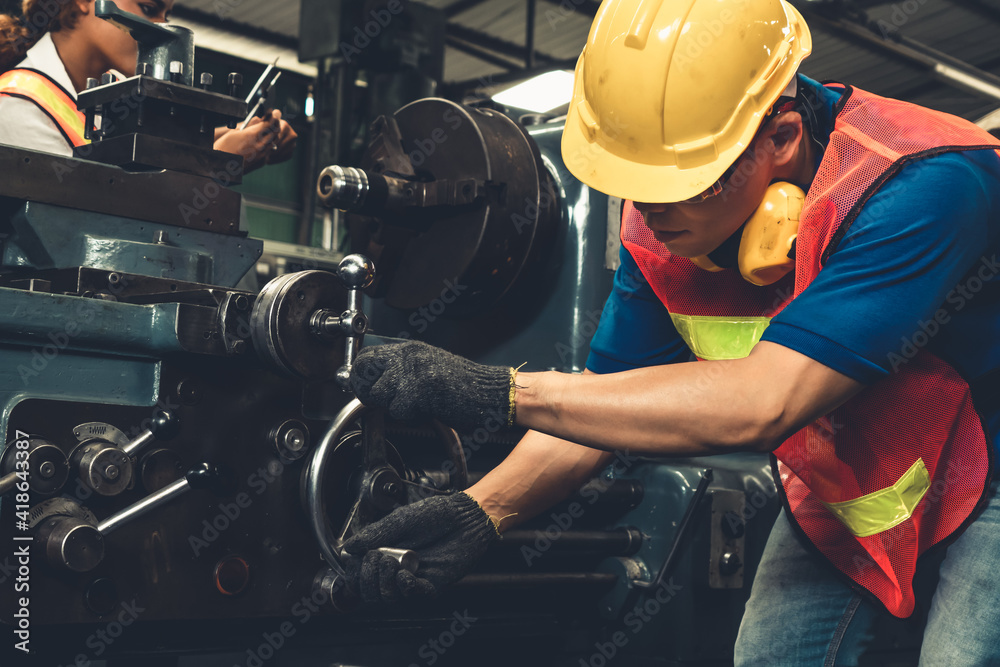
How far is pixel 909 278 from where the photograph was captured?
976mm

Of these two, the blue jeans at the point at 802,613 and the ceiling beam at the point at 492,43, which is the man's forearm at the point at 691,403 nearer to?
the blue jeans at the point at 802,613

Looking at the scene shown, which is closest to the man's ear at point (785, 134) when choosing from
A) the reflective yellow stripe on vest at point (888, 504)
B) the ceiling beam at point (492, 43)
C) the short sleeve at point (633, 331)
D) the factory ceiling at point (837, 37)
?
the short sleeve at point (633, 331)

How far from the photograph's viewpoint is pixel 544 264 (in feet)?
6.26

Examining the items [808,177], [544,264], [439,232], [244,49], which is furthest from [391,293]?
[244,49]

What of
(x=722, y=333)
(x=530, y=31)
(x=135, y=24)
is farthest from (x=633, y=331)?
(x=530, y=31)

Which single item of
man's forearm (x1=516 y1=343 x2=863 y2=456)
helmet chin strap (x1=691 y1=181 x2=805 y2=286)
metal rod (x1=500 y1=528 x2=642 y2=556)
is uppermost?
helmet chin strap (x1=691 y1=181 x2=805 y2=286)

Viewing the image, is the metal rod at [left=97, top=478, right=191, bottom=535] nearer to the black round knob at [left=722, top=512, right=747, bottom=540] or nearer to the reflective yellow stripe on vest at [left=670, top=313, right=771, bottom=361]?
the reflective yellow stripe on vest at [left=670, top=313, right=771, bottom=361]

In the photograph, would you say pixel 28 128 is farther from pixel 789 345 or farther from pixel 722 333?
pixel 789 345

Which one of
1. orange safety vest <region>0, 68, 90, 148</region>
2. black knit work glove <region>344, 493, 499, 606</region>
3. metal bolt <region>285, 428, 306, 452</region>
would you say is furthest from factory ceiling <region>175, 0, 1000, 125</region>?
black knit work glove <region>344, 493, 499, 606</region>

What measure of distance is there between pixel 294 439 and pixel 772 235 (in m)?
0.69

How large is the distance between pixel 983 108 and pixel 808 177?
21.7 feet

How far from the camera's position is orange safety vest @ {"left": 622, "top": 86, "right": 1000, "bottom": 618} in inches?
42.1

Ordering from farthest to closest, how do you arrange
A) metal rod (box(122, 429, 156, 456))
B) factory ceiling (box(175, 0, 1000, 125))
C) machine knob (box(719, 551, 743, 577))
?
factory ceiling (box(175, 0, 1000, 125)) → machine knob (box(719, 551, 743, 577)) → metal rod (box(122, 429, 156, 456))

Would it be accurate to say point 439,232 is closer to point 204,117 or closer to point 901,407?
point 204,117
